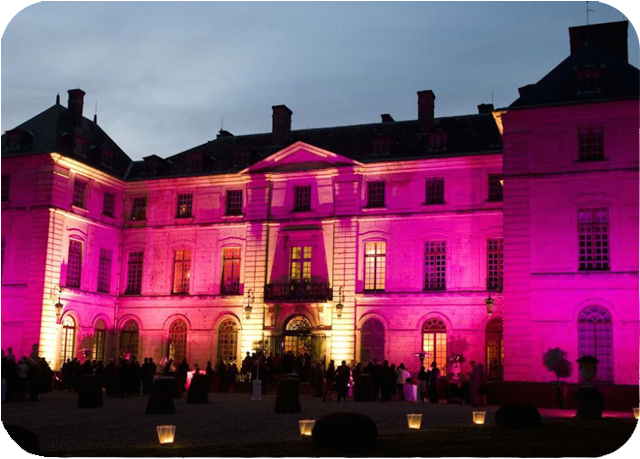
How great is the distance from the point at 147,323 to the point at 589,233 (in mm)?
20800

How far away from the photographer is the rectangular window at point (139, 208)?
133ft

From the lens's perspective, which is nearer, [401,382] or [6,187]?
[401,382]

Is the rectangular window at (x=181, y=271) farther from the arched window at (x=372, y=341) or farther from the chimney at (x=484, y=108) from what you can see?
the chimney at (x=484, y=108)

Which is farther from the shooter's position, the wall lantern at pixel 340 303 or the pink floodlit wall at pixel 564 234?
the wall lantern at pixel 340 303

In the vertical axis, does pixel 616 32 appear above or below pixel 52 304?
above

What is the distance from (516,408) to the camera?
618 inches

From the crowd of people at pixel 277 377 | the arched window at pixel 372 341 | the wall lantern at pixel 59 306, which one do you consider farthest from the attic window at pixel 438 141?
the wall lantern at pixel 59 306

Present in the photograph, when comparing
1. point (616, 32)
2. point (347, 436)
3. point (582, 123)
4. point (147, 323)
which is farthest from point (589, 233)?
point (147, 323)

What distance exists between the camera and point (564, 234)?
91.7 feet

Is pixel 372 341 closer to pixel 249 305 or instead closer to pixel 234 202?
pixel 249 305

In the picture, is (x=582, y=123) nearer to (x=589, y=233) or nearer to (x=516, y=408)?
(x=589, y=233)

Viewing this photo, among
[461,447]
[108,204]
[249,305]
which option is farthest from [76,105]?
[461,447]

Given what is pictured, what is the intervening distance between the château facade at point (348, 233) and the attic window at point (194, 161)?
0.27 m

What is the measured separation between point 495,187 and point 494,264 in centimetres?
319
